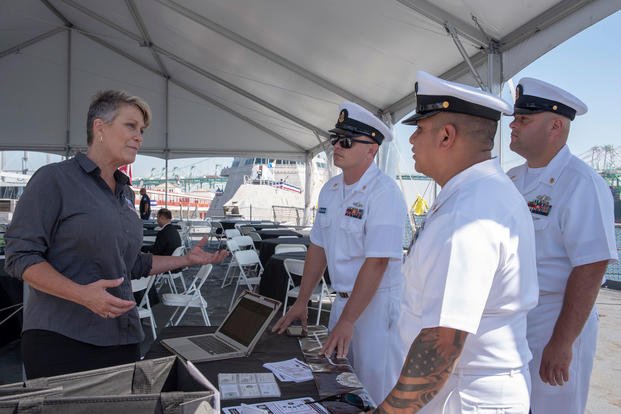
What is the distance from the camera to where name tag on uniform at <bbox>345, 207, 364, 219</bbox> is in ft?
6.72

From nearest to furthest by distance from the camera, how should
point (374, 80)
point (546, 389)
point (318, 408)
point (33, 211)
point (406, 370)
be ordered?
1. point (406, 370)
2. point (318, 408)
3. point (33, 211)
4. point (546, 389)
5. point (374, 80)

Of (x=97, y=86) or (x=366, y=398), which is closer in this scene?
(x=366, y=398)

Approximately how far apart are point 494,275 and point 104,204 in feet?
4.09

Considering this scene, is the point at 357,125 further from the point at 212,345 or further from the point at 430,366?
the point at 430,366

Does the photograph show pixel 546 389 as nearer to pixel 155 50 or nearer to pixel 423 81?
pixel 423 81

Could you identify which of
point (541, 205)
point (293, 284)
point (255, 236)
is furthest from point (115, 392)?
point (255, 236)

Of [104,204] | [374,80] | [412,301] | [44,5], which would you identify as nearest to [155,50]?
[44,5]

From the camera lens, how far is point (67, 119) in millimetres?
14438

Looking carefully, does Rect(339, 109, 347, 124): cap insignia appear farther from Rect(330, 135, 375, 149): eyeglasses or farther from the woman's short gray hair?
the woman's short gray hair

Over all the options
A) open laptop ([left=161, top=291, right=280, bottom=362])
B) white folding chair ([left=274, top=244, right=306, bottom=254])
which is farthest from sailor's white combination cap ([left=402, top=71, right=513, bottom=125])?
white folding chair ([left=274, top=244, right=306, bottom=254])

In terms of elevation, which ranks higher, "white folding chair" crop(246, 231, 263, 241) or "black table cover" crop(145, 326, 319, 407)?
"white folding chair" crop(246, 231, 263, 241)

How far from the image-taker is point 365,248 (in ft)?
6.57

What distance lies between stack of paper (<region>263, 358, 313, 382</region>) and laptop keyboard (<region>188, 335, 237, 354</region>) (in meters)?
0.20

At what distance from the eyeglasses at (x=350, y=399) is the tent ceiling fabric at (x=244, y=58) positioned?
12.8ft
